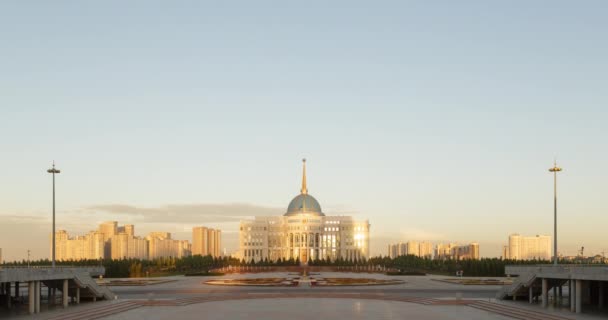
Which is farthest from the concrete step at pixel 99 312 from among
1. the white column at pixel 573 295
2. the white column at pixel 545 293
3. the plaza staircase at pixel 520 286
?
the white column at pixel 573 295

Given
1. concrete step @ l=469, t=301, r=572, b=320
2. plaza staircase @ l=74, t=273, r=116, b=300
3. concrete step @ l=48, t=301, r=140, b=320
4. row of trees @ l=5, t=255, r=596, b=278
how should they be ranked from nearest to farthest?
concrete step @ l=469, t=301, r=572, b=320
concrete step @ l=48, t=301, r=140, b=320
plaza staircase @ l=74, t=273, r=116, b=300
row of trees @ l=5, t=255, r=596, b=278

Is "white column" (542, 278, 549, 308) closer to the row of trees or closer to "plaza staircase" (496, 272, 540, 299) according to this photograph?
"plaza staircase" (496, 272, 540, 299)

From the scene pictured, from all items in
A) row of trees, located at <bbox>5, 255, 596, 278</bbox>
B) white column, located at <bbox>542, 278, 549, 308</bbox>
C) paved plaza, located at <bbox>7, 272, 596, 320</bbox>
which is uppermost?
white column, located at <bbox>542, 278, 549, 308</bbox>

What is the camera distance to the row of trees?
4801 inches

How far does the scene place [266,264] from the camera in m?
167

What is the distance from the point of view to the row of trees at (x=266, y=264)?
12194cm

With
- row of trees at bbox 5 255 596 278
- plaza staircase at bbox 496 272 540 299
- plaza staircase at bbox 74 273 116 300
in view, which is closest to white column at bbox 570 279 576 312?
plaza staircase at bbox 496 272 540 299

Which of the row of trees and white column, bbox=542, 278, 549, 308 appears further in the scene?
the row of trees

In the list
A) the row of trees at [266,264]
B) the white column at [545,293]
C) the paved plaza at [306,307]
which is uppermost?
the white column at [545,293]

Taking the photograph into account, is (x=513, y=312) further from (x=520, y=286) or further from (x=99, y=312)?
(x=99, y=312)

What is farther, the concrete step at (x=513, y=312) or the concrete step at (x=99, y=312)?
the concrete step at (x=99, y=312)

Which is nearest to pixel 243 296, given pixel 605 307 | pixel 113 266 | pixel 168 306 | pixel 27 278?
pixel 168 306

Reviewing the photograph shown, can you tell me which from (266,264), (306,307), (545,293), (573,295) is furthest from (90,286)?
(266,264)

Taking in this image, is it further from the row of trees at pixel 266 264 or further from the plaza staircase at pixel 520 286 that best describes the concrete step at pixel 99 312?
the row of trees at pixel 266 264
